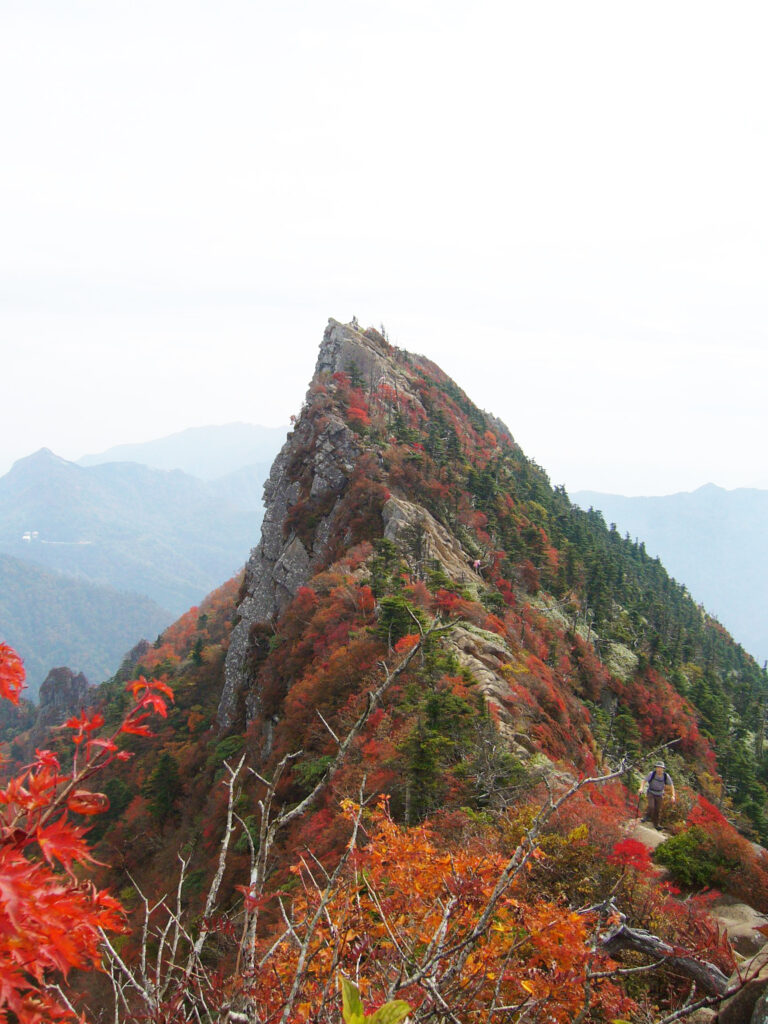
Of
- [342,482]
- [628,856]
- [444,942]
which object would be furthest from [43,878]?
[342,482]

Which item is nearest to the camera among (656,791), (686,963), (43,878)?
(43,878)

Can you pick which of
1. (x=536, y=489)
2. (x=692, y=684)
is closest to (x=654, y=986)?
(x=692, y=684)

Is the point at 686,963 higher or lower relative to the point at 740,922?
higher

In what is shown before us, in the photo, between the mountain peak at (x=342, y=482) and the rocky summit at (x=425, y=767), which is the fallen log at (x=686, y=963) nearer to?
the rocky summit at (x=425, y=767)

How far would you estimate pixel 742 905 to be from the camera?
10391 mm

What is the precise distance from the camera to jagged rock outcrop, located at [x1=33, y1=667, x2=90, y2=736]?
336 feet

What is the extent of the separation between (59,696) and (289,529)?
8444 cm

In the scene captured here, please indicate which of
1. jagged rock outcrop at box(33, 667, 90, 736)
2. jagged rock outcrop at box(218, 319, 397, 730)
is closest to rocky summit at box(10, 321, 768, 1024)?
jagged rock outcrop at box(218, 319, 397, 730)

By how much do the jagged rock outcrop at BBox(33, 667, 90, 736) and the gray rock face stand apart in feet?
236

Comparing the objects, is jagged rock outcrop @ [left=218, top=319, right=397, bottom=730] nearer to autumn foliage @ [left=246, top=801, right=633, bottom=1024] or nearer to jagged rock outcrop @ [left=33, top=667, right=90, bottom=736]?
autumn foliage @ [left=246, top=801, right=633, bottom=1024]

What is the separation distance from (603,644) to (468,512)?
15.3 meters

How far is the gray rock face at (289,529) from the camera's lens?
4138 cm

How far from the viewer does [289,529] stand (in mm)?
46156

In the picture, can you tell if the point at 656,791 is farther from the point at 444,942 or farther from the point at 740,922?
the point at 444,942
